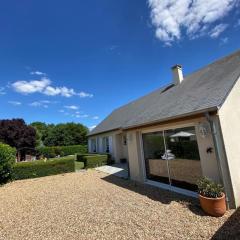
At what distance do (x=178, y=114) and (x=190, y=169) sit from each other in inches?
91.6

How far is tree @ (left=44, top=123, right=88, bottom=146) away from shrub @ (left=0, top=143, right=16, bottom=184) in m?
30.3

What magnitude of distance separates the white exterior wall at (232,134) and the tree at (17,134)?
32576mm

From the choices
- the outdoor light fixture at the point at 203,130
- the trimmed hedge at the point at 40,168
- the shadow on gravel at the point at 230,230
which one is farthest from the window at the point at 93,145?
the shadow on gravel at the point at 230,230

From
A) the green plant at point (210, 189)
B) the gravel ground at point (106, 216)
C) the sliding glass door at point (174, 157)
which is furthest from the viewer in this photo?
the sliding glass door at point (174, 157)

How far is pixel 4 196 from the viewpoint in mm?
8469

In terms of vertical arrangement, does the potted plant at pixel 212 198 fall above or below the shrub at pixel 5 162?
below

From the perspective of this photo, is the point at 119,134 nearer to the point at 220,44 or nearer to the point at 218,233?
the point at 220,44

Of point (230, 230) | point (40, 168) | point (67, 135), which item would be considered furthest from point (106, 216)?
point (67, 135)

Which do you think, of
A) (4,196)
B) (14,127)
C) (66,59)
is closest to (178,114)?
(4,196)

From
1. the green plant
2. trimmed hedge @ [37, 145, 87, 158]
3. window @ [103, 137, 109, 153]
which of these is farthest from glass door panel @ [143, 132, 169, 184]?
trimmed hedge @ [37, 145, 87, 158]

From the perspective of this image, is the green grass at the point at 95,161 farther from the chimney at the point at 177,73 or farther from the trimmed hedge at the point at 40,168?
the chimney at the point at 177,73

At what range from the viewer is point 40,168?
42.9ft

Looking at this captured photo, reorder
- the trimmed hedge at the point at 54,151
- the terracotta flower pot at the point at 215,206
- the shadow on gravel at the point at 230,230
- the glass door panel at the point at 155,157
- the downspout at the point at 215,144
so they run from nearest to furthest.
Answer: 1. the shadow on gravel at the point at 230,230
2. the terracotta flower pot at the point at 215,206
3. the downspout at the point at 215,144
4. the glass door panel at the point at 155,157
5. the trimmed hedge at the point at 54,151

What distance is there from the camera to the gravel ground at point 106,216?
432 centimetres
